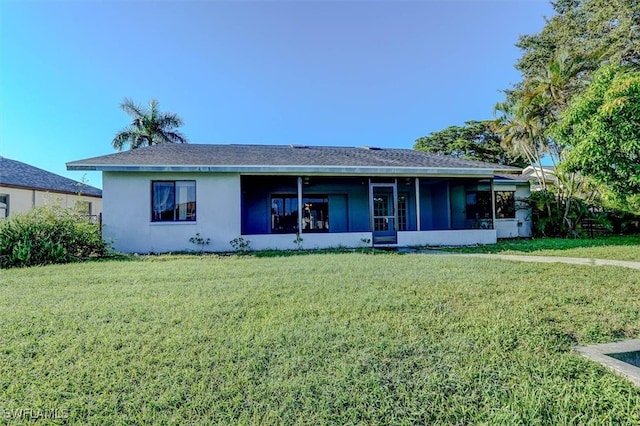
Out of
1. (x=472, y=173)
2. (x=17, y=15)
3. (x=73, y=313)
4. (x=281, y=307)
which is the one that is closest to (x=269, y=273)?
(x=281, y=307)

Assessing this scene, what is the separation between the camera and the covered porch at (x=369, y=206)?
42.9 ft

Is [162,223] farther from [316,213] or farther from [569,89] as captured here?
[569,89]

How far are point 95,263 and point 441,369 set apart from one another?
885 centimetres

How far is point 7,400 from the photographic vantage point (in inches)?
95.6

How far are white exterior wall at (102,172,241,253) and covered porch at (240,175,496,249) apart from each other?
5.60 feet

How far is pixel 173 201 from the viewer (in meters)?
11.1

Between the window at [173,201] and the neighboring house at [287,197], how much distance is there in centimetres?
3

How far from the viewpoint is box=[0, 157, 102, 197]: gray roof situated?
1549 cm

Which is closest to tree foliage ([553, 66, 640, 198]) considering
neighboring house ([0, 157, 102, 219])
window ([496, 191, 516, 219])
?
window ([496, 191, 516, 219])

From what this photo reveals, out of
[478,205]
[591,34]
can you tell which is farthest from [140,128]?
[591,34]

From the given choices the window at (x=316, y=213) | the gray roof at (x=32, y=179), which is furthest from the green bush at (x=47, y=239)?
the gray roof at (x=32, y=179)

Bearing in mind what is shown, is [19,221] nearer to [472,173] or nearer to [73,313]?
[73,313]

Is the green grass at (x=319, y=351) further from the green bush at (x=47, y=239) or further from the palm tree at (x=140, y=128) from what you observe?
the palm tree at (x=140, y=128)

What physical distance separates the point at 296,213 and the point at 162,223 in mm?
A: 5737
